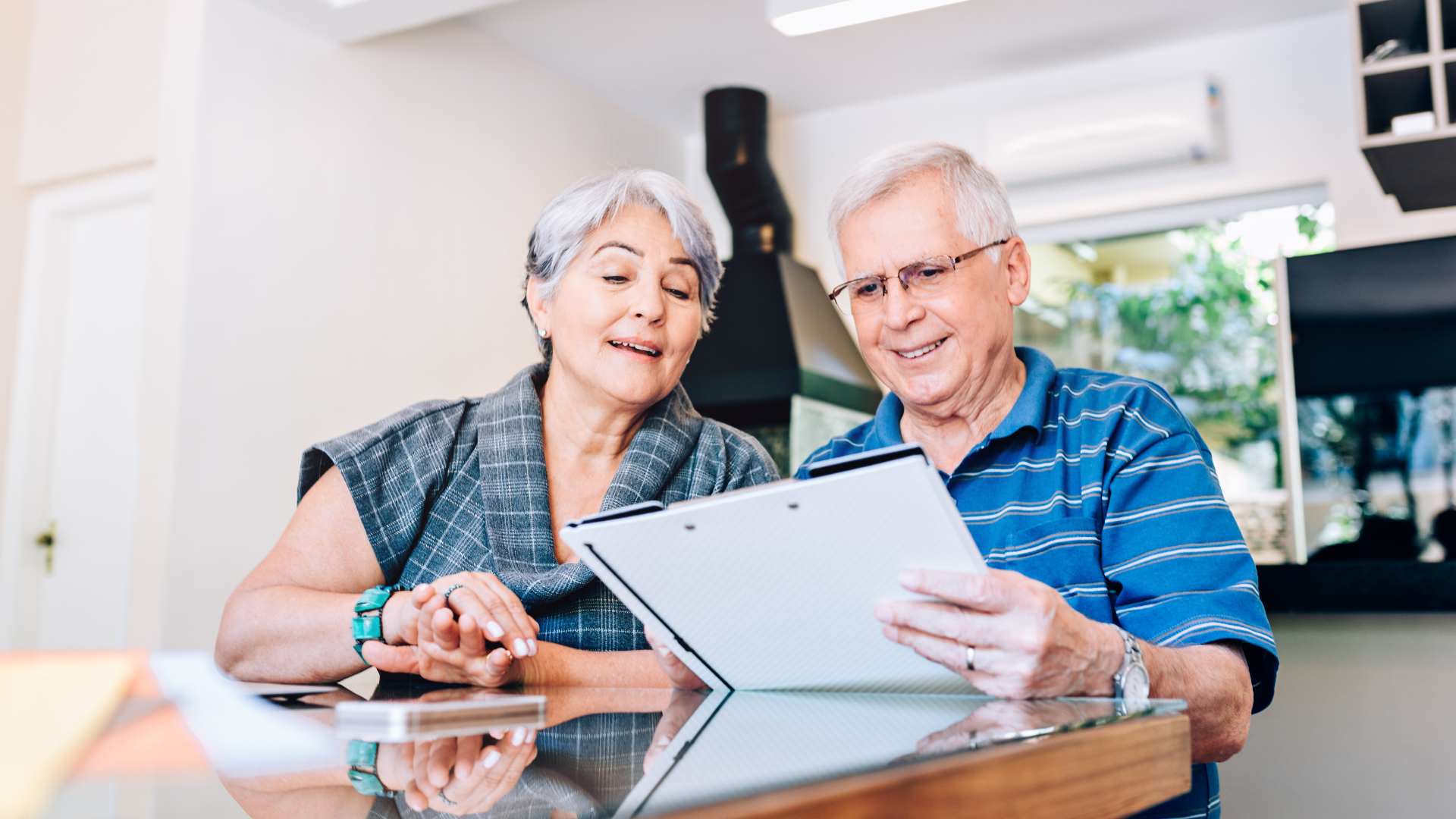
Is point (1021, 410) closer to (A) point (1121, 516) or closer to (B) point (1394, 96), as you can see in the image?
(A) point (1121, 516)

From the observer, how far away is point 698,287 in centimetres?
170

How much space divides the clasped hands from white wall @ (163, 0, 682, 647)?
1848 mm

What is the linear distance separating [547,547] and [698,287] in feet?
1.46

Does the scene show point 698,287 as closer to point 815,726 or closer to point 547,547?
point 547,547

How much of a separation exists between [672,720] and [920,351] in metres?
0.74

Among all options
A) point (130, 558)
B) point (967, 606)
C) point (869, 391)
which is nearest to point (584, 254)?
point (967, 606)

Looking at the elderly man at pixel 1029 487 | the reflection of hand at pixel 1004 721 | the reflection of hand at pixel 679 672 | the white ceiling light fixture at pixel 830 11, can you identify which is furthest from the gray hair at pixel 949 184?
the white ceiling light fixture at pixel 830 11

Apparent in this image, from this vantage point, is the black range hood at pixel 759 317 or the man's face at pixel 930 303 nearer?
the man's face at pixel 930 303

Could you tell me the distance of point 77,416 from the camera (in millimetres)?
3355

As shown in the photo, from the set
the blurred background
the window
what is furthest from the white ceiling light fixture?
the window

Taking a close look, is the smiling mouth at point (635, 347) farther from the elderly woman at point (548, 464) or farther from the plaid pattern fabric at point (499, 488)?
the plaid pattern fabric at point (499, 488)

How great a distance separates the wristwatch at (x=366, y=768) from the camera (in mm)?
565

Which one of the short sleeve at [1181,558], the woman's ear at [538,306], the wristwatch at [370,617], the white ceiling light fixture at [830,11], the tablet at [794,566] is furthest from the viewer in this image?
the white ceiling light fixture at [830,11]

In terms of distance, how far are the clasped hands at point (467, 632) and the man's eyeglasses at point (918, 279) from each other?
55cm
